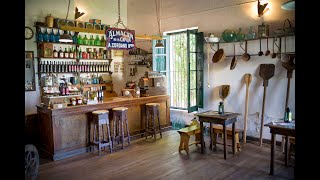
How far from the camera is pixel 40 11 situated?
6672 millimetres

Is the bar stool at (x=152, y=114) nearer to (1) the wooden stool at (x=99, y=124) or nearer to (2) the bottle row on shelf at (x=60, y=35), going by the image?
(1) the wooden stool at (x=99, y=124)

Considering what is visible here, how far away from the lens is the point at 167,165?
441 cm

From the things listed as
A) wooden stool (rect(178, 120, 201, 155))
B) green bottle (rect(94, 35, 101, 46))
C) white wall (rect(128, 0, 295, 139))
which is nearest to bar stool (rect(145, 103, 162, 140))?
wooden stool (rect(178, 120, 201, 155))

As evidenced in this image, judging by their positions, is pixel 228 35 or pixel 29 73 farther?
pixel 29 73

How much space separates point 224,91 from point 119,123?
2.48m

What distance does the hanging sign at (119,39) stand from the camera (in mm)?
5328

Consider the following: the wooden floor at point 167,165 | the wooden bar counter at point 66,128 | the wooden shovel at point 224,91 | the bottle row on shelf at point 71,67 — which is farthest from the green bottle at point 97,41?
the wooden shovel at point 224,91

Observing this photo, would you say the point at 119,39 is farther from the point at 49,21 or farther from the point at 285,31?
the point at 285,31

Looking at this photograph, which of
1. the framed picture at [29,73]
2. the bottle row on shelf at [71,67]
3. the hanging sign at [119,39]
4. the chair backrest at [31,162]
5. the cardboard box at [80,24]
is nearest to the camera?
the chair backrest at [31,162]

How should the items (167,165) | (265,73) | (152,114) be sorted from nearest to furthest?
(167,165)
(265,73)
(152,114)

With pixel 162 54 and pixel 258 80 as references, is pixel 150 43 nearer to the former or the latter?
pixel 162 54

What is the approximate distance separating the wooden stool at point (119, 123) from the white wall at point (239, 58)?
2.10m

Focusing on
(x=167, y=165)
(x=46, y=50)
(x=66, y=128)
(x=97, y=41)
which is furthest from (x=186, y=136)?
(x=97, y=41)
